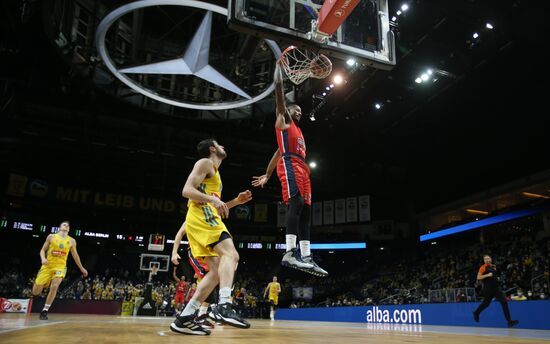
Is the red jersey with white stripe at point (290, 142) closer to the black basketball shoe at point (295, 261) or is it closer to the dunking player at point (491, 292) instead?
the black basketball shoe at point (295, 261)

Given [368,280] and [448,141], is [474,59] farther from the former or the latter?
[368,280]

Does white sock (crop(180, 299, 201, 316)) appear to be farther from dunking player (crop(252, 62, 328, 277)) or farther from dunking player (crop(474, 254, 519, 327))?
dunking player (crop(474, 254, 519, 327))

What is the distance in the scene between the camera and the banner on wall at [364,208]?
1120 inches

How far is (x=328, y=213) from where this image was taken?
30594 millimetres

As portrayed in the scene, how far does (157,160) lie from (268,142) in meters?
6.70

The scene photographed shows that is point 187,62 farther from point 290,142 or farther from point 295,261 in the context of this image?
point 295,261

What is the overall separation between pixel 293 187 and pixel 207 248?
1307mm

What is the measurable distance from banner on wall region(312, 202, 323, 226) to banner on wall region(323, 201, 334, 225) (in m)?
0.29

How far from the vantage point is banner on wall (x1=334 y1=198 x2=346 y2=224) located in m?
29.7

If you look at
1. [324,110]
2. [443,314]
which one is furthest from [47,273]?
[324,110]

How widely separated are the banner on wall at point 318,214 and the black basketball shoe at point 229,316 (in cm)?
2722

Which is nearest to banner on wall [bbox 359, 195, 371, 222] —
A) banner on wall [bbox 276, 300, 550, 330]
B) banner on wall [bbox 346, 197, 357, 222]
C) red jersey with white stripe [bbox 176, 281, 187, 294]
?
banner on wall [bbox 346, 197, 357, 222]

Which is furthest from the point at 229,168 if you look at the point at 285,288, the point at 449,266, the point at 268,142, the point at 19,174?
the point at 449,266

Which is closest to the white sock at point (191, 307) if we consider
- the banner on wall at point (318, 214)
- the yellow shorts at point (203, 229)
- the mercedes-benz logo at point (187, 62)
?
the yellow shorts at point (203, 229)
